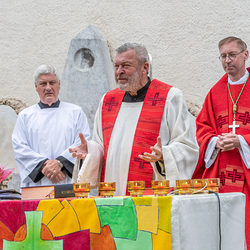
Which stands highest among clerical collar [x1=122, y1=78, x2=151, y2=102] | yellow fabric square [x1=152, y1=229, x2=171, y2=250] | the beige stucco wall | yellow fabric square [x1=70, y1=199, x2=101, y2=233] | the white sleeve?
the beige stucco wall

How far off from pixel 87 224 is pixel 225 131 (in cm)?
230

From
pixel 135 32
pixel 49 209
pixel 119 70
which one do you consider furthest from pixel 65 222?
pixel 135 32

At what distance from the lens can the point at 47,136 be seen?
195 inches

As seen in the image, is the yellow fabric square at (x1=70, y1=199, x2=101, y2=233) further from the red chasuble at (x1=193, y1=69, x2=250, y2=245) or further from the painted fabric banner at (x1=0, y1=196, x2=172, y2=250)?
the red chasuble at (x1=193, y1=69, x2=250, y2=245)

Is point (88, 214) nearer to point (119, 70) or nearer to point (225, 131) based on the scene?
point (119, 70)

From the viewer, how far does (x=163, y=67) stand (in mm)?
7086

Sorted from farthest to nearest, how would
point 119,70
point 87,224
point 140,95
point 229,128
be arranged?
point 229,128
point 140,95
point 119,70
point 87,224

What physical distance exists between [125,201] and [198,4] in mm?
5273

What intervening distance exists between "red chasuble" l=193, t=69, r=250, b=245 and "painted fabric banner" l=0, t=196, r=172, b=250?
6.60 ft

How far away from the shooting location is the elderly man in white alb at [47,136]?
15.2 feet

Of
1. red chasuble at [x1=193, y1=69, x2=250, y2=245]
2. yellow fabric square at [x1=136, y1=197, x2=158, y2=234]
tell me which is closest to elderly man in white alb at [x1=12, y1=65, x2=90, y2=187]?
red chasuble at [x1=193, y1=69, x2=250, y2=245]

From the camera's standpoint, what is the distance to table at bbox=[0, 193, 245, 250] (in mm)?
2248

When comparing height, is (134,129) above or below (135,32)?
below

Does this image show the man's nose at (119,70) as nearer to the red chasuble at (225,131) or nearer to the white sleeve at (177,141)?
the white sleeve at (177,141)
